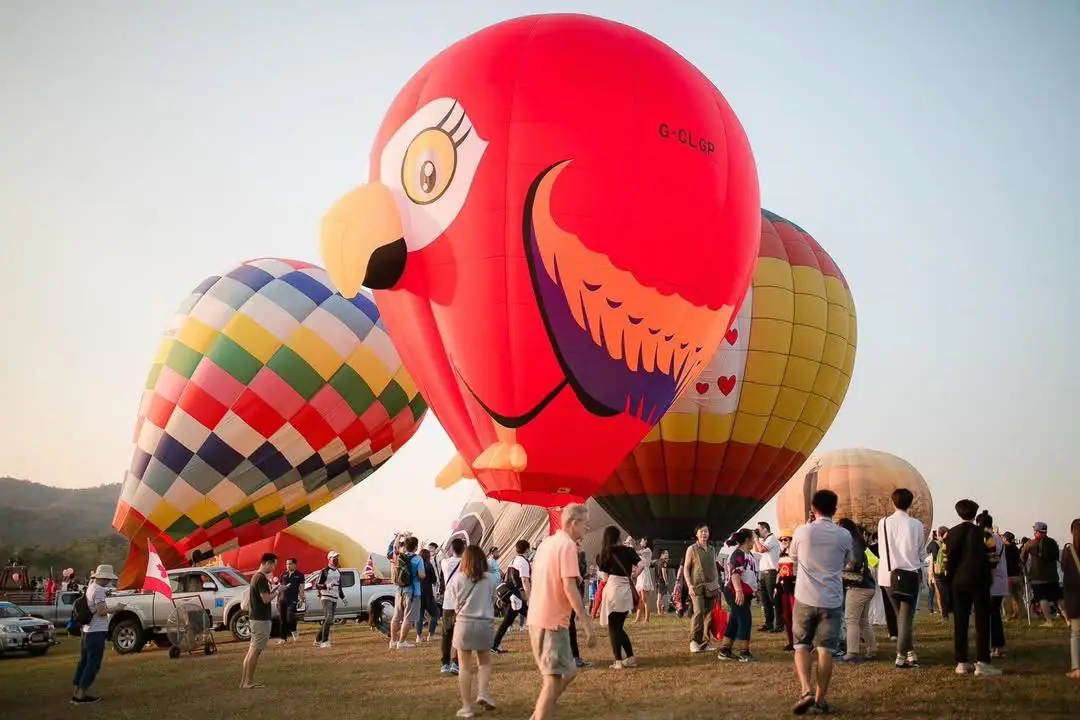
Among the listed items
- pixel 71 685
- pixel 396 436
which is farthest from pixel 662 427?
pixel 71 685

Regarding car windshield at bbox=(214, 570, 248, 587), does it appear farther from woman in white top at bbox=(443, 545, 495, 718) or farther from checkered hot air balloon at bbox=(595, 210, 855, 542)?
woman in white top at bbox=(443, 545, 495, 718)

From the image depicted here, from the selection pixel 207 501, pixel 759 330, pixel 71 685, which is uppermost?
pixel 759 330

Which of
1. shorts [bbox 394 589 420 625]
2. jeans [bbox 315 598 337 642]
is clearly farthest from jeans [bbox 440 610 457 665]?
jeans [bbox 315 598 337 642]

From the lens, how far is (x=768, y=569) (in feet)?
49.0

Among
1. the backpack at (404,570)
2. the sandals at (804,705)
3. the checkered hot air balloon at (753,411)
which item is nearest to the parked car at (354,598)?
the checkered hot air balloon at (753,411)

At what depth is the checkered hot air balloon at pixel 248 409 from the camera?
76.8ft

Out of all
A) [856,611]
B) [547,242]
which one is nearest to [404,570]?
[547,242]

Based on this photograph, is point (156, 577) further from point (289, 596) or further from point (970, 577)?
point (970, 577)

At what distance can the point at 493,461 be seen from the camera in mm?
13500

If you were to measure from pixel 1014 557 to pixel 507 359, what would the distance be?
8.77 m

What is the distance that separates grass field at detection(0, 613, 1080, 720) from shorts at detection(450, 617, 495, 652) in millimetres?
695

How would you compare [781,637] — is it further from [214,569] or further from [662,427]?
[214,569]

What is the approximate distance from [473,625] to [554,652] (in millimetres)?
1706

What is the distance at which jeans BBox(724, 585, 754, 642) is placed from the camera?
11.7 m
